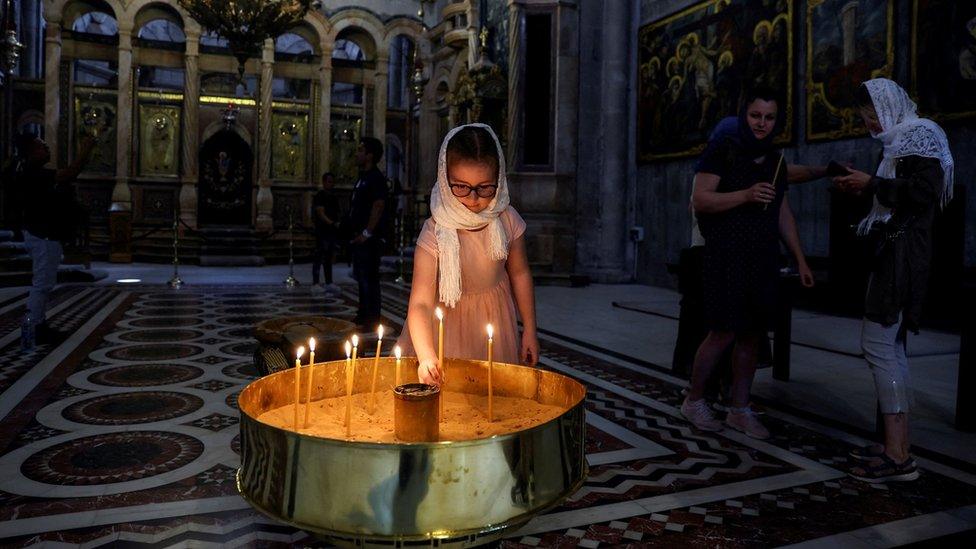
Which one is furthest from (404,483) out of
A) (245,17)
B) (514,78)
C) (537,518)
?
(514,78)

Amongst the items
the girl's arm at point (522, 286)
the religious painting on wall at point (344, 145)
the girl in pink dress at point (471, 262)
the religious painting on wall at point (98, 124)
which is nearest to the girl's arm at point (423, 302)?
the girl in pink dress at point (471, 262)

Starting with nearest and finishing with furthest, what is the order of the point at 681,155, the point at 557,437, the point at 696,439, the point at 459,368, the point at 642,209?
1. the point at 557,437
2. the point at 459,368
3. the point at 696,439
4. the point at 681,155
5. the point at 642,209

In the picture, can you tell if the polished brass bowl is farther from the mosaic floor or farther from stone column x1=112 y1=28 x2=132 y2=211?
stone column x1=112 y1=28 x2=132 y2=211

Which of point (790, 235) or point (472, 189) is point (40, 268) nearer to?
point (472, 189)

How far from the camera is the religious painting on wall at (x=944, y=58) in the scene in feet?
20.8

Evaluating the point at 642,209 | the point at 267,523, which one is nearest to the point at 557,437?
the point at 267,523

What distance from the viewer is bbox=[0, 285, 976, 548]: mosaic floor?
231 cm

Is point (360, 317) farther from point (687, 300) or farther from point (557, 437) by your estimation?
point (557, 437)

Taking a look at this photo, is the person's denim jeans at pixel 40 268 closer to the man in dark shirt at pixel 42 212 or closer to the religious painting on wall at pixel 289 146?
the man in dark shirt at pixel 42 212

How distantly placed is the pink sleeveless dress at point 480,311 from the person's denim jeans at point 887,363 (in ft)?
5.10

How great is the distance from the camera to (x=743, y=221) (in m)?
3.27

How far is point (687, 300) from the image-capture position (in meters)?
4.25

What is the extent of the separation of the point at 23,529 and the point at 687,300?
3.43 meters

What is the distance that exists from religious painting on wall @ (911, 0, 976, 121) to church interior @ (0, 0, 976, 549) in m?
0.03
